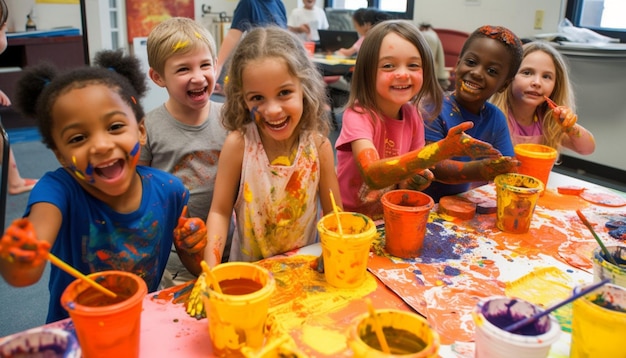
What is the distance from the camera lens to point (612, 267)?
3.51ft

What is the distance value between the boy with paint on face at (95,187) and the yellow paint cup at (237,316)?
25 centimetres

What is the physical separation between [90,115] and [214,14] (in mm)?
6875

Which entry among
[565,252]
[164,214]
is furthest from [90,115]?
[565,252]

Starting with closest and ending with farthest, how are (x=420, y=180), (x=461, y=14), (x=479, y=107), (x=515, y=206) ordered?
(x=515, y=206), (x=420, y=180), (x=479, y=107), (x=461, y=14)

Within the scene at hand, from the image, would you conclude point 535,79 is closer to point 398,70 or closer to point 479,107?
point 479,107

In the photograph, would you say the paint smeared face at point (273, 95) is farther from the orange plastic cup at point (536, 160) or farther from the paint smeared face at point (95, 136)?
the orange plastic cup at point (536, 160)

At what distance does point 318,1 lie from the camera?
25.6 ft

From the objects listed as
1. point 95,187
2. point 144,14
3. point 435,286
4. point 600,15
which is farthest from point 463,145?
point 144,14

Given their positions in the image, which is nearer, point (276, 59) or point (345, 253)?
point (345, 253)

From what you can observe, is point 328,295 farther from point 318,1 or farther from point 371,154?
point 318,1

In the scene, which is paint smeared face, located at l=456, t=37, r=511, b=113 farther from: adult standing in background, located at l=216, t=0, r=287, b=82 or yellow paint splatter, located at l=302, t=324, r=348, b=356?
adult standing in background, located at l=216, t=0, r=287, b=82

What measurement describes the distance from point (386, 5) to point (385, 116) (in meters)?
5.63

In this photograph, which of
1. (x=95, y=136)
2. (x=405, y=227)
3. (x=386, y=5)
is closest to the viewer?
(x=95, y=136)

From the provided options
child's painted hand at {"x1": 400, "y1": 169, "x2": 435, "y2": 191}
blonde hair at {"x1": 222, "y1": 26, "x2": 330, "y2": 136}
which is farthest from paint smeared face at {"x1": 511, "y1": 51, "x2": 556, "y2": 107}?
blonde hair at {"x1": 222, "y1": 26, "x2": 330, "y2": 136}
